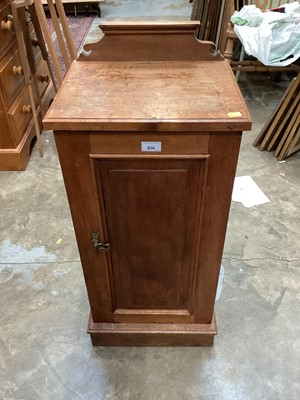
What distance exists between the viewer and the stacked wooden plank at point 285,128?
7.02 feet

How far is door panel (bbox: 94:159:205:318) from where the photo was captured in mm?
852

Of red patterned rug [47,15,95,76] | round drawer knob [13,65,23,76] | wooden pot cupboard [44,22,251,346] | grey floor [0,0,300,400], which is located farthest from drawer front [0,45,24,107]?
red patterned rug [47,15,95,76]

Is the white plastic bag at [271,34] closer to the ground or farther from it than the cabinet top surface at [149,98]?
closer to the ground

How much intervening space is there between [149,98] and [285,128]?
5.47ft

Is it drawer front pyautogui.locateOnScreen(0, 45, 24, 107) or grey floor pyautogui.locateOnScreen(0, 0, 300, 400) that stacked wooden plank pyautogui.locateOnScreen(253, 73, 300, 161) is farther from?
drawer front pyautogui.locateOnScreen(0, 45, 24, 107)

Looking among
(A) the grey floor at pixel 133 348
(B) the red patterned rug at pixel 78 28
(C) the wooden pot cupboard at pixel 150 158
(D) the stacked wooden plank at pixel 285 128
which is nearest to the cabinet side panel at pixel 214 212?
(C) the wooden pot cupboard at pixel 150 158

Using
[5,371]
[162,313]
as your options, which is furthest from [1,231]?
[162,313]

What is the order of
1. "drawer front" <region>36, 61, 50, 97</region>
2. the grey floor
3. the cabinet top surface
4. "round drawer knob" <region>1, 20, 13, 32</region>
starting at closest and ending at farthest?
the cabinet top surface, the grey floor, "round drawer knob" <region>1, 20, 13, 32</region>, "drawer front" <region>36, 61, 50, 97</region>

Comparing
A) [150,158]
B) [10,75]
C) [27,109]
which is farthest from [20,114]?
[150,158]

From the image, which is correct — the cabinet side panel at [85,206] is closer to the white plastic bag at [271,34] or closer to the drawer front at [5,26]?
the drawer front at [5,26]

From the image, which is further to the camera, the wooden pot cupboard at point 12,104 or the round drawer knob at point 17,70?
the round drawer knob at point 17,70

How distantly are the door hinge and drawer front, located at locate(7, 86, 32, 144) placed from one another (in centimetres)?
129

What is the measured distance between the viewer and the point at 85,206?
0.92 meters

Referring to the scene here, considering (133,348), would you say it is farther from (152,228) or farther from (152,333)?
(152,228)
